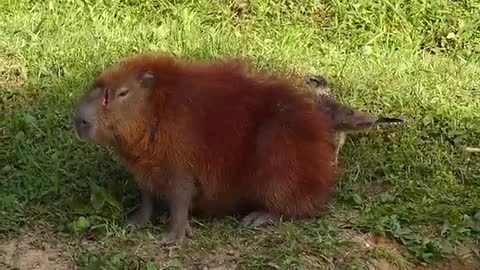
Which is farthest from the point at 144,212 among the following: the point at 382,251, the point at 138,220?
the point at 382,251

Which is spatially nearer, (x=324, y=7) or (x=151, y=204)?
(x=151, y=204)

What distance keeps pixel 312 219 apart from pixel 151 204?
0.78m

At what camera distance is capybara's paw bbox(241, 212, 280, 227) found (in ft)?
15.3

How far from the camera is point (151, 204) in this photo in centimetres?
471

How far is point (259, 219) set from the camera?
470cm

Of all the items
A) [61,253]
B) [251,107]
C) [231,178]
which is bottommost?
[61,253]

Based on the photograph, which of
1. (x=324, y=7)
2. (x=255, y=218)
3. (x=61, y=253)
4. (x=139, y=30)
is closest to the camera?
(x=61, y=253)

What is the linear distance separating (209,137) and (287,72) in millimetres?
1968

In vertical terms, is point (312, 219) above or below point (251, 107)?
below

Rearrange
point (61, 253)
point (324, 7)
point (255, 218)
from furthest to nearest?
1. point (324, 7)
2. point (255, 218)
3. point (61, 253)

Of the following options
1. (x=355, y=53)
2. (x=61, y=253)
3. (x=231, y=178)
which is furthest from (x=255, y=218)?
(x=355, y=53)

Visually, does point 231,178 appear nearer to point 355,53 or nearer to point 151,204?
point 151,204

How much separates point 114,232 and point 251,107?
0.86 m

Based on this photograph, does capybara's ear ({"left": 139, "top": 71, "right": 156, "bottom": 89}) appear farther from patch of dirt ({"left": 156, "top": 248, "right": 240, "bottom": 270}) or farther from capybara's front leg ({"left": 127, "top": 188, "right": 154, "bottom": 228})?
patch of dirt ({"left": 156, "top": 248, "right": 240, "bottom": 270})
